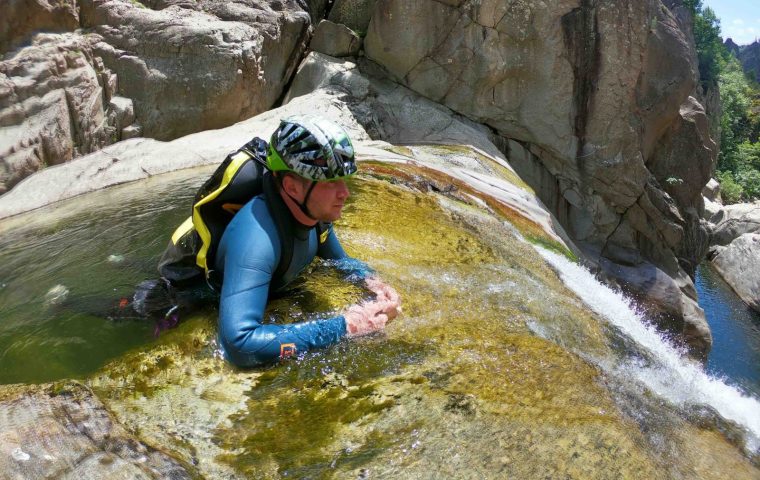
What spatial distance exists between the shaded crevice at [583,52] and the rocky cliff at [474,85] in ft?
0.15

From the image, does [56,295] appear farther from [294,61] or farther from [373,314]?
[294,61]

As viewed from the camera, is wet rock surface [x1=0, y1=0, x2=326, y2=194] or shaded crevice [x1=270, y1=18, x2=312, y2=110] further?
shaded crevice [x1=270, y1=18, x2=312, y2=110]

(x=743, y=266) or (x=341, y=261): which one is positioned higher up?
(x=341, y=261)

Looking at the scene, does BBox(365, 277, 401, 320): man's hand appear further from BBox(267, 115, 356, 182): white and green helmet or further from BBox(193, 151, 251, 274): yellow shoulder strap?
BBox(193, 151, 251, 274): yellow shoulder strap

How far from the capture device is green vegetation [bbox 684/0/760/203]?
46938 millimetres

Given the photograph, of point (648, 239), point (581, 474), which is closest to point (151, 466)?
point (581, 474)

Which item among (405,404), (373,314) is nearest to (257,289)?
(373,314)

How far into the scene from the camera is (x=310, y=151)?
3.64m

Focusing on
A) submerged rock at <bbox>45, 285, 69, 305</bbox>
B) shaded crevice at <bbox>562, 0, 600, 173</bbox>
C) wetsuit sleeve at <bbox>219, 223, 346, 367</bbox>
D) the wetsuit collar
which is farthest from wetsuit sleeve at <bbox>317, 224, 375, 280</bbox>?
shaded crevice at <bbox>562, 0, 600, 173</bbox>

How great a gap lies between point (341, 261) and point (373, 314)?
0.82 m

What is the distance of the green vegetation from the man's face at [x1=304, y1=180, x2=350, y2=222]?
50.6 m

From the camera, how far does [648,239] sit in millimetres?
21250

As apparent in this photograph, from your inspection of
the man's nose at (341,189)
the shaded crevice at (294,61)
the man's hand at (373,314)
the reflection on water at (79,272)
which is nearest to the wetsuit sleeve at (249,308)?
the man's hand at (373,314)

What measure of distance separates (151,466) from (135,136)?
1374 centimetres
